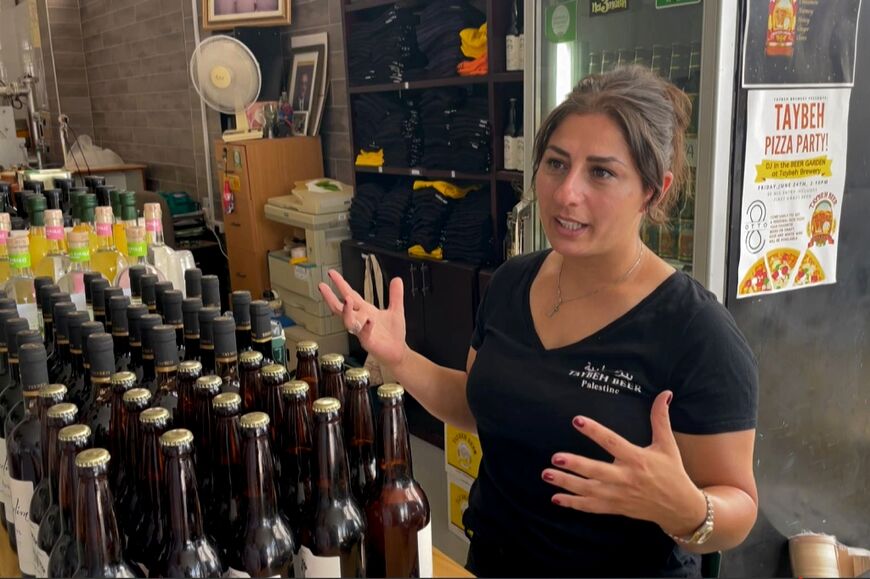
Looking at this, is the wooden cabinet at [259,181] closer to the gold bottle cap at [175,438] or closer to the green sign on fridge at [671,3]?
the green sign on fridge at [671,3]

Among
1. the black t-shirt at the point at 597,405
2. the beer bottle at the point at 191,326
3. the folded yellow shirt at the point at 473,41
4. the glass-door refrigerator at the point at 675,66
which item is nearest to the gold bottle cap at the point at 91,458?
the beer bottle at the point at 191,326

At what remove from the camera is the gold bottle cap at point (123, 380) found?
1.10 metres

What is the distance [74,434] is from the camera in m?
0.92

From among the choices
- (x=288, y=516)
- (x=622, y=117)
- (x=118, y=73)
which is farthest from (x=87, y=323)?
(x=118, y=73)

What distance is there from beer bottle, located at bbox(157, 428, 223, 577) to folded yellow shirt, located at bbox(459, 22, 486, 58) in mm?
2837

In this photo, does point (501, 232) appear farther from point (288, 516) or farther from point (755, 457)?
point (288, 516)

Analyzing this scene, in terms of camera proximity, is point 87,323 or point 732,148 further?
point 732,148

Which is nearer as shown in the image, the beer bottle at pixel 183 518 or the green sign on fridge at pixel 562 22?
the beer bottle at pixel 183 518

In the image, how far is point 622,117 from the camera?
1.33 meters

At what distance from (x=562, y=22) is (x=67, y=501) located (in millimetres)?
2134

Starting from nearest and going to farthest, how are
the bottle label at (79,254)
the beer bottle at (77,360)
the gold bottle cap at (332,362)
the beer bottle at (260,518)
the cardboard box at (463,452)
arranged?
the beer bottle at (260,518) → the gold bottle cap at (332,362) → the beer bottle at (77,360) → the bottle label at (79,254) → the cardboard box at (463,452)

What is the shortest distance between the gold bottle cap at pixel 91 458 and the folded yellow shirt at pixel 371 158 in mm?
3345

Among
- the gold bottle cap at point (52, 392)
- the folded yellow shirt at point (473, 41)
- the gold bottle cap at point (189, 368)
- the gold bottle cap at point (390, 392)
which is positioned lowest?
the gold bottle cap at point (390, 392)

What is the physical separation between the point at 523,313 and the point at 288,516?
66cm
